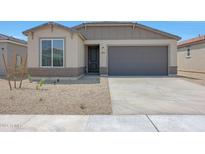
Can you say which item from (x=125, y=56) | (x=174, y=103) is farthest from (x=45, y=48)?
(x=174, y=103)

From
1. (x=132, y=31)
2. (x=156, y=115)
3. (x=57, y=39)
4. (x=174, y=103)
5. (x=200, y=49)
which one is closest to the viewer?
(x=156, y=115)

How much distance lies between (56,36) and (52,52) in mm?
1106

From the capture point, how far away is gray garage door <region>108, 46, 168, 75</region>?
65.2ft

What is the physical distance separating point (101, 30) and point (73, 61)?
18.3ft

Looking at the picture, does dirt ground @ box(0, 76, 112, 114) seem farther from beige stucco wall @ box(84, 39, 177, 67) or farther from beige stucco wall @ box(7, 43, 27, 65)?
beige stucco wall @ box(7, 43, 27, 65)

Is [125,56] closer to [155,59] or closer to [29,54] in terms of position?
[155,59]

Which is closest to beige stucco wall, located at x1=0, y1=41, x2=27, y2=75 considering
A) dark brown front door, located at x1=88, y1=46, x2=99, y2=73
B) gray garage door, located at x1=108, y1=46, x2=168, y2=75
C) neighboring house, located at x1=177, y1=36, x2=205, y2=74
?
dark brown front door, located at x1=88, y1=46, x2=99, y2=73

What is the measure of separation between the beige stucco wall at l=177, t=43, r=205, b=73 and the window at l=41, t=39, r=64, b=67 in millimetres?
13618

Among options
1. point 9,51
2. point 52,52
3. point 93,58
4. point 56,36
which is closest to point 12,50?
point 9,51

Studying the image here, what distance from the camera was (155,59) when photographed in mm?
19891

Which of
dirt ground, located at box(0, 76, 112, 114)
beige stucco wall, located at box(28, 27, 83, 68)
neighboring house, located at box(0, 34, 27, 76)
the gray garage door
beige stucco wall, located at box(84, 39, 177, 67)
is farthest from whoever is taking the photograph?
neighboring house, located at box(0, 34, 27, 76)

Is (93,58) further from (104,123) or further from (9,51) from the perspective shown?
(104,123)

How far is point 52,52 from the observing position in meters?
Result: 15.5
